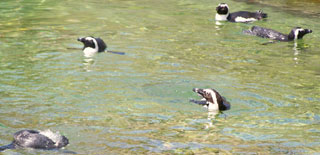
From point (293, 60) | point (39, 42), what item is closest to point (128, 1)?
point (39, 42)

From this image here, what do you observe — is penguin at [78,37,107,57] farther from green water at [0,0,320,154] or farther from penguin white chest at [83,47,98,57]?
green water at [0,0,320,154]

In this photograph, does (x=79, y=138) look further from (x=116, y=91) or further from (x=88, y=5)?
(x=88, y=5)

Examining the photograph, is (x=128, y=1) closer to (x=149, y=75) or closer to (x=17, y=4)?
(x=17, y=4)

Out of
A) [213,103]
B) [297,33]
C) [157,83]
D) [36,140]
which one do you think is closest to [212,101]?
[213,103]

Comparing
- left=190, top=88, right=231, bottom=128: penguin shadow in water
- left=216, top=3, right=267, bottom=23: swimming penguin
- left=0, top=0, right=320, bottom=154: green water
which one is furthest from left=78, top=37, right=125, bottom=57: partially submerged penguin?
left=216, top=3, right=267, bottom=23: swimming penguin

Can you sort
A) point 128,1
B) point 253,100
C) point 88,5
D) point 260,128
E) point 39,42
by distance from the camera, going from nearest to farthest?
point 260,128 → point 253,100 → point 39,42 → point 88,5 → point 128,1

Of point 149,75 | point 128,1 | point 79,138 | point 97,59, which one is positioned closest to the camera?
point 79,138

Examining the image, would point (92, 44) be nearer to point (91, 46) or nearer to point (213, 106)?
point (91, 46)

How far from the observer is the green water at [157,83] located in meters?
8.07

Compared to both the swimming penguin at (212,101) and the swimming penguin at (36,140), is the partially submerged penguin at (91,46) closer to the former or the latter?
the swimming penguin at (212,101)

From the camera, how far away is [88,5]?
2092 centimetres

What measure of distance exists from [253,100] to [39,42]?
6.54 meters

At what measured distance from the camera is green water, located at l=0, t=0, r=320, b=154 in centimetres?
807

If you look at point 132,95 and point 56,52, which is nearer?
point 132,95
